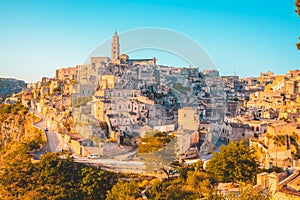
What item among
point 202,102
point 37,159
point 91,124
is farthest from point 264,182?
point 37,159

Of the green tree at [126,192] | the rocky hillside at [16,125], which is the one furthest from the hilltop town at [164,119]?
the rocky hillside at [16,125]

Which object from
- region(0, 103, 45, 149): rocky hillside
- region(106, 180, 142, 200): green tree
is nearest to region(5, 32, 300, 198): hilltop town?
region(106, 180, 142, 200): green tree

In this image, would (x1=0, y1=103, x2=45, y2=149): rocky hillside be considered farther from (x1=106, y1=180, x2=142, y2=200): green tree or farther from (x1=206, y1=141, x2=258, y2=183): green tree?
(x1=206, y1=141, x2=258, y2=183): green tree

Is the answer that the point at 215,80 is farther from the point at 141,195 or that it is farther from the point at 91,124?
the point at 141,195

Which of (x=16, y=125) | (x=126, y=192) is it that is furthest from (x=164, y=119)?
(x=16, y=125)

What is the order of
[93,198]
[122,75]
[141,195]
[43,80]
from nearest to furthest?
[141,195] < [93,198] < [122,75] < [43,80]

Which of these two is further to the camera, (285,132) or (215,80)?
(215,80)

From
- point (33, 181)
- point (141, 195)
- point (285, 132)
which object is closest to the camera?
point (141, 195)
